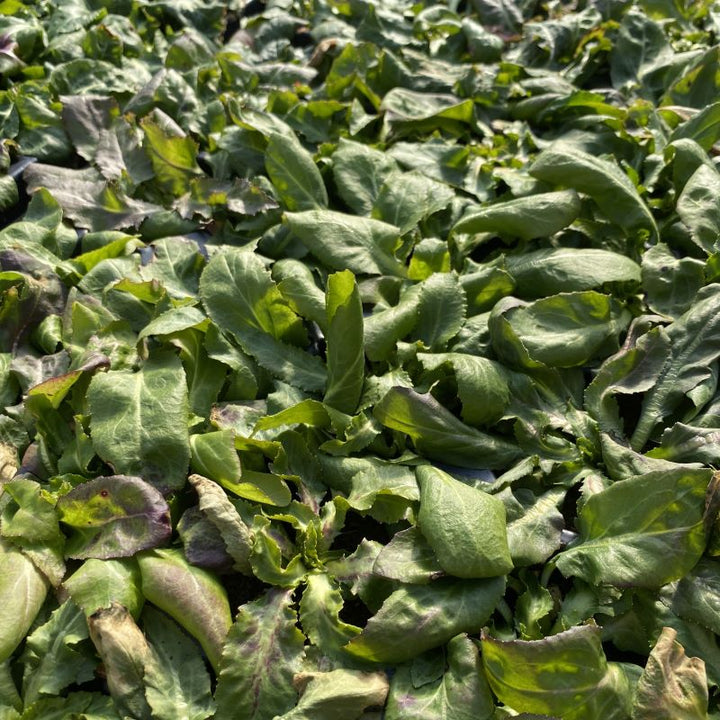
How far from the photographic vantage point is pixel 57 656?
166 cm

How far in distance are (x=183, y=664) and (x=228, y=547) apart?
0.85ft

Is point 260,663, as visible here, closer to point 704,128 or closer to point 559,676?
point 559,676

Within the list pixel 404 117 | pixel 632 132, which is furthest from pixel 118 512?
pixel 632 132

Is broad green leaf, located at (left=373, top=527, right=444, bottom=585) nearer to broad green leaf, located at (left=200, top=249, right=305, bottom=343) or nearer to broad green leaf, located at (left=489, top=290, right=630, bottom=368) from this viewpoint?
broad green leaf, located at (left=489, top=290, right=630, bottom=368)

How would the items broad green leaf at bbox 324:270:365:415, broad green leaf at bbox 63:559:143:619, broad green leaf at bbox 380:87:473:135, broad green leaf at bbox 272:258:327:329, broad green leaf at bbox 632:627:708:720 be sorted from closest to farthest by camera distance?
broad green leaf at bbox 632:627:708:720 < broad green leaf at bbox 63:559:143:619 < broad green leaf at bbox 324:270:365:415 < broad green leaf at bbox 272:258:327:329 < broad green leaf at bbox 380:87:473:135

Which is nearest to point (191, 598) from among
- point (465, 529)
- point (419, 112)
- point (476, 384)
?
point (465, 529)

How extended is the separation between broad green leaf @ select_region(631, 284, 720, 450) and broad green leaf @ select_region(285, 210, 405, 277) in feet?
2.64

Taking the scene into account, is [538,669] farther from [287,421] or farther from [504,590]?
[287,421]

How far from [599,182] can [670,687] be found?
1.51m

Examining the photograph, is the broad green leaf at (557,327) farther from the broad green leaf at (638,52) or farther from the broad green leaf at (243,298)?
the broad green leaf at (638,52)

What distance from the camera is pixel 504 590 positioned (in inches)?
65.7

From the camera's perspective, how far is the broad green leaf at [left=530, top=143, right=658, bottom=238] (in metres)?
2.42

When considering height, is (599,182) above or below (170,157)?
above

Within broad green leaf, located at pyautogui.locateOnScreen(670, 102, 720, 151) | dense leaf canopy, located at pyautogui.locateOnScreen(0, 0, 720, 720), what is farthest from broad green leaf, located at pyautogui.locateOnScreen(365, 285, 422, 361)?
broad green leaf, located at pyautogui.locateOnScreen(670, 102, 720, 151)
